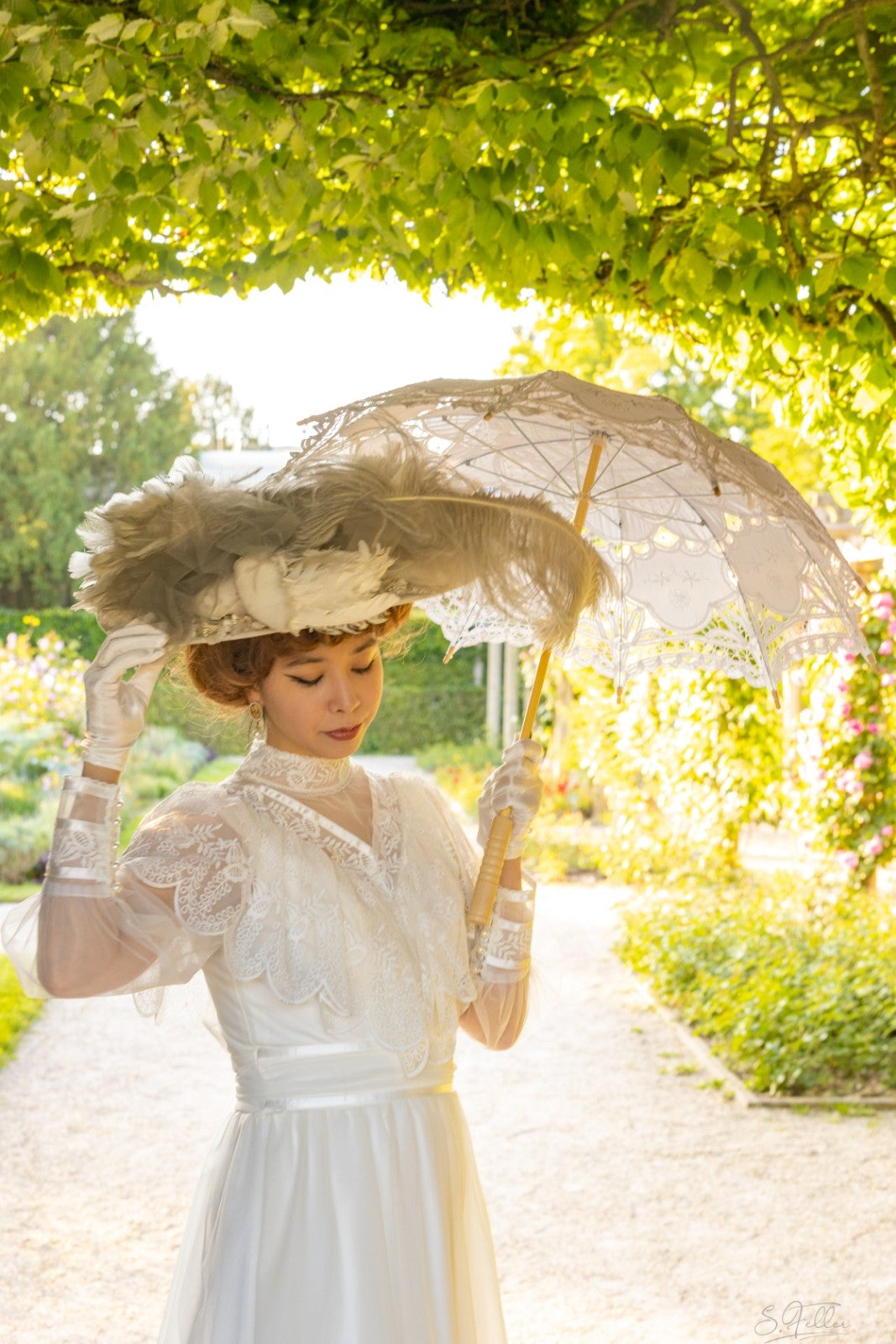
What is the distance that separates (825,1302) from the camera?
3623 mm

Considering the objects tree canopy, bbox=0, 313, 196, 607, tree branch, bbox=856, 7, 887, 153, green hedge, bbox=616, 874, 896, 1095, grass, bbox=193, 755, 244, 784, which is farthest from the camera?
tree canopy, bbox=0, 313, 196, 607

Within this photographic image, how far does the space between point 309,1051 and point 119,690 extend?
1.81 feet

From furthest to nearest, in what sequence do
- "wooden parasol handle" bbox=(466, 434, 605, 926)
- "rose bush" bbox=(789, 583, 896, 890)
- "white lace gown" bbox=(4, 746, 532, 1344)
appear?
"rose bush" bbox=(789, 583, 896, 890) < "wooden parasol handle" bbox=(466, 434, 605, 926) < "white lace gown" bbox=(4, 746, 532, 1344)

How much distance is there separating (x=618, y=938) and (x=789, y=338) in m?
5.27

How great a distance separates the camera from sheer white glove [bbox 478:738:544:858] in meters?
2.11

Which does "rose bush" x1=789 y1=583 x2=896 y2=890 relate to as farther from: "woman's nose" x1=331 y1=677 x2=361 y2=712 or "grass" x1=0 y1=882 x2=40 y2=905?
"woman's nose" x1=331 y1=677 x2=361 y2=712

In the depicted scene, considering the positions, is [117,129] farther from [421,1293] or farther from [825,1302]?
[825,1302]

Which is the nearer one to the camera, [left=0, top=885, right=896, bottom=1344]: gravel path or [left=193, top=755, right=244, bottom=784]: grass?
[left=0, top=885, right=896, bottom=1344]: gravel path

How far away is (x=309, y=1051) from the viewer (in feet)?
6.09

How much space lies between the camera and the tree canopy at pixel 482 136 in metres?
3.12

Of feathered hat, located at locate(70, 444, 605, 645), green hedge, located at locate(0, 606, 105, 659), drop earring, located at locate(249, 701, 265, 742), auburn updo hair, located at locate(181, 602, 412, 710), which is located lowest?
drop earring, located at locate(249, 701, 265, 742)

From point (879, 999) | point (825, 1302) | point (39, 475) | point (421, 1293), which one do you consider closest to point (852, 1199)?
point (825, 1302)

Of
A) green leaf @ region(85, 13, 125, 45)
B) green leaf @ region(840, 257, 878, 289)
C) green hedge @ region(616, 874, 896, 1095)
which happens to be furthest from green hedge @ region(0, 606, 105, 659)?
green leaf @ region(840, 257, 878, 289)
